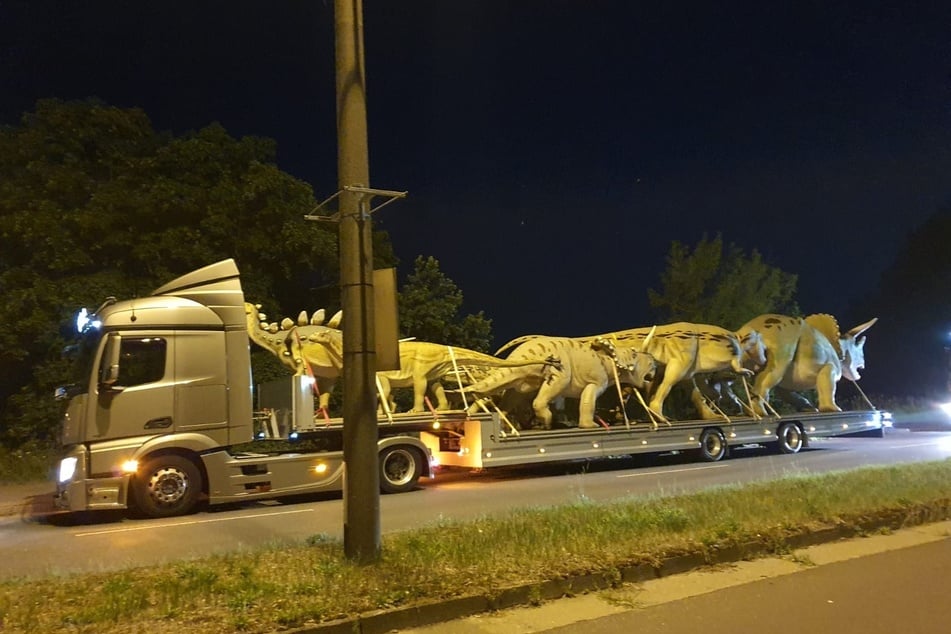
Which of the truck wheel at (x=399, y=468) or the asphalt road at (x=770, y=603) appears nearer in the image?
the asphalt road at (x=770, y=603)

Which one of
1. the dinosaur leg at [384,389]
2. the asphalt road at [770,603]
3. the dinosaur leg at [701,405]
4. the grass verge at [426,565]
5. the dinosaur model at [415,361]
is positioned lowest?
the asphalt road at [770,603]

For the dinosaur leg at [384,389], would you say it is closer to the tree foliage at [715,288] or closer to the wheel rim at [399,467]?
the wheel rim at [399,467]

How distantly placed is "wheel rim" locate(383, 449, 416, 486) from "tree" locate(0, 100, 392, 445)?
7244 mm

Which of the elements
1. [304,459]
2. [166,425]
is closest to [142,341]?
[166,425]

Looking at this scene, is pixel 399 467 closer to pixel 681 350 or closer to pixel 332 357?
pixel 332 357

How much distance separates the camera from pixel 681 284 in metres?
33.7

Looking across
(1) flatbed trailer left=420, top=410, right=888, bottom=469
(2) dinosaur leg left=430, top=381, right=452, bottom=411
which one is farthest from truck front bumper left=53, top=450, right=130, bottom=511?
(2) dinosaur leg left=430, top=381, right=452, bottom=411

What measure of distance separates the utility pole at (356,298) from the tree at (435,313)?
15.9 meters

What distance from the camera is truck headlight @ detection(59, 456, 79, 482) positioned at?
1138cm

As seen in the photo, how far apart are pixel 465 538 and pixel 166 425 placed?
606cm

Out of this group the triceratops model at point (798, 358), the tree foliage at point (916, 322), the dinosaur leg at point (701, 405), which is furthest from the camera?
the tree foliage at point (916, 322)

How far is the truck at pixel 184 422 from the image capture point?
11.5 metres

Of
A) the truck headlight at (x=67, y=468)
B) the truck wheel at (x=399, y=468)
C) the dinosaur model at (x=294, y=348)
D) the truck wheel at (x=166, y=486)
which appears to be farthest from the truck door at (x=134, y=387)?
the truck wheel at (x=399, y=468)

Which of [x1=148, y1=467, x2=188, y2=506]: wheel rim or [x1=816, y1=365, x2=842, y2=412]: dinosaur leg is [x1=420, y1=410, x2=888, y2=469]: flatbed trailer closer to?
[x1=816, y1=365, x2=842, y2=412]: dinosaur leg
